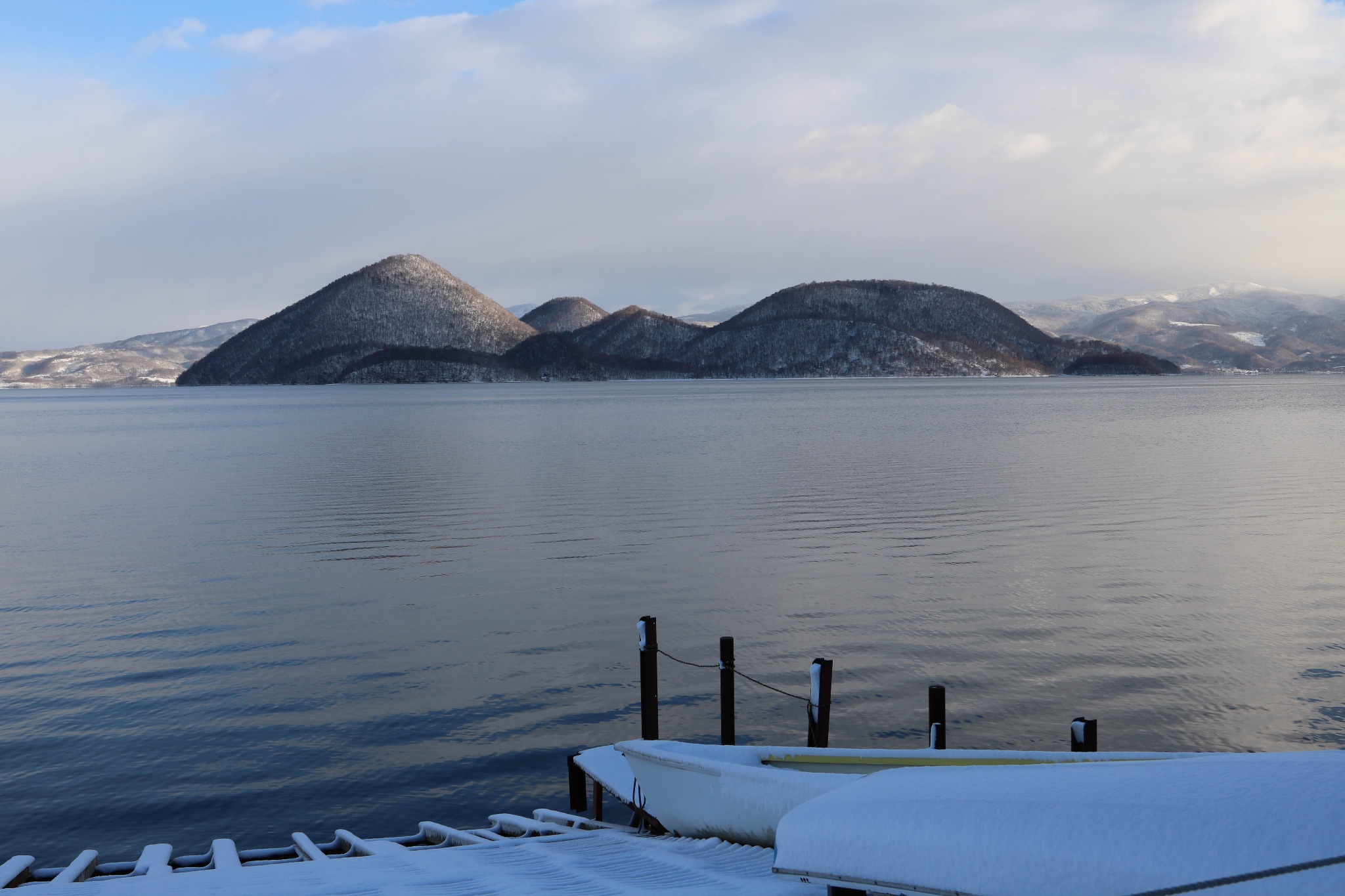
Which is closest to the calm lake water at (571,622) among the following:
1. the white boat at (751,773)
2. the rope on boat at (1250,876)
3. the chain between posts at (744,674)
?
the chain between posts at (744,674)

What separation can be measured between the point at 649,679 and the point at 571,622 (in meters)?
7.02

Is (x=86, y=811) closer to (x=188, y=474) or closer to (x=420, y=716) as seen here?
(x=420, y=716)

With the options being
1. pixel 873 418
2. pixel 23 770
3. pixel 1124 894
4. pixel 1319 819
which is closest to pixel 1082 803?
pixel 1124 894

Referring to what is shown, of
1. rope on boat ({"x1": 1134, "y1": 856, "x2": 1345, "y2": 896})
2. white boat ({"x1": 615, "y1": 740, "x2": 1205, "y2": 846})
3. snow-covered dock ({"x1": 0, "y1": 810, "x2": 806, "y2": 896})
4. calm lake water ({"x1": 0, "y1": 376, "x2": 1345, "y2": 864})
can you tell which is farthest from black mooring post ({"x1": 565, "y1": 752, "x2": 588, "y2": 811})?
rope on boat ({"x1": 1134, "y1": 856, "x2": 1345, "y2": 896})

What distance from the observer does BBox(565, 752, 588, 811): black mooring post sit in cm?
1117

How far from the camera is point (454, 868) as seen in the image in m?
8.29

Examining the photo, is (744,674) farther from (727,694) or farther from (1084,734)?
(1084,734)

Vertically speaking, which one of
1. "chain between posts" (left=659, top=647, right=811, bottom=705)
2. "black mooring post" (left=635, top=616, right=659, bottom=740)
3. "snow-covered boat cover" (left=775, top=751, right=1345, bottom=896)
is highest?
"snow-covered boat cover" (left=775, top=751, right=1345, bottom=896)

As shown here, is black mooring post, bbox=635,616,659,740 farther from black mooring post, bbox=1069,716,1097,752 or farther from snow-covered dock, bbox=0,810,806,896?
black mooring post, bbox=1069,716,1097,752

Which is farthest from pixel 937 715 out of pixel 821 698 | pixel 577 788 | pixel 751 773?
pixel 577 788

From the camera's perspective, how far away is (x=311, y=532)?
30.3 meters

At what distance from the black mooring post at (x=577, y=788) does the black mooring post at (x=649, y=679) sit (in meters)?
1.01

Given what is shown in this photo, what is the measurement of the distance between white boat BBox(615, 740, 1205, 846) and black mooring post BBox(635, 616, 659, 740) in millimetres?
2059

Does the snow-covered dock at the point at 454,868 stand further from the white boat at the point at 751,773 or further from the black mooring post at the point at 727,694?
the black mooring post at the point at 727,694
